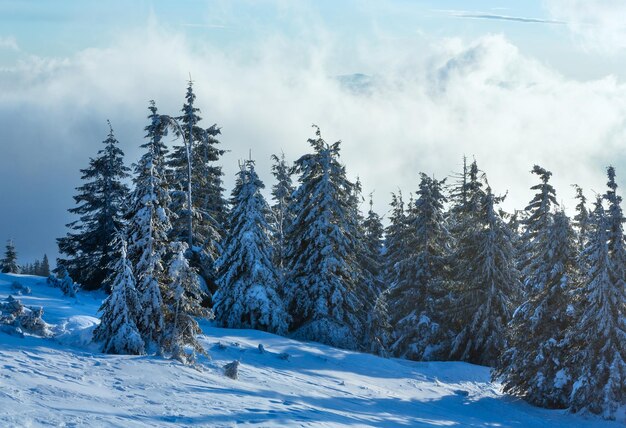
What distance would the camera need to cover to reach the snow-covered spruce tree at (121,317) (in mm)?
18094

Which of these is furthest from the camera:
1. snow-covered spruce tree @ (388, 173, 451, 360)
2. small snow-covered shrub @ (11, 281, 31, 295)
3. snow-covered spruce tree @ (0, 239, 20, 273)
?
snow-covered spruce tree @ (0, 239, 20, 273)

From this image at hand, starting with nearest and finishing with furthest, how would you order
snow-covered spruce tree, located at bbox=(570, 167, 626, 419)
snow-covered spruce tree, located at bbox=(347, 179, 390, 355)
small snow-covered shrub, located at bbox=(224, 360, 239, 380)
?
small snow-covered shrub, located at bbox=(224, 360, 239, 380) → snow-covered spruce tree, located at bbox=(570, 167, 626, 419) → snow-covered spruce tree, located at bbox=(347, 179, 390, 355)

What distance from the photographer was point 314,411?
1612 centimetres

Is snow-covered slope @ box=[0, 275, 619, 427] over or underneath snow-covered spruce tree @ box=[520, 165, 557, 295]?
underneath

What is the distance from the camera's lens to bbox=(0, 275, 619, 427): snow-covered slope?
1278 centimetres

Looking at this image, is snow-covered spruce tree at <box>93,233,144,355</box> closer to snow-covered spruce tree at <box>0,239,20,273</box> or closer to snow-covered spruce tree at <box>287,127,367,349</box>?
snow-covered spruce tree at <box>287,127,367,349</box>

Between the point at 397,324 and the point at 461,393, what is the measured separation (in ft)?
38.5

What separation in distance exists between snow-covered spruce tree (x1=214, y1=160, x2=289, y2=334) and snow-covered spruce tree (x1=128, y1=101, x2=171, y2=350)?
32.4 ft

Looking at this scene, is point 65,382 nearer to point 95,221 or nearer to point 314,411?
point 314,411

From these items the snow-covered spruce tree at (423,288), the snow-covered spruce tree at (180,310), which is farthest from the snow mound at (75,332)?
the snow-covered spruce tree at (423,288)

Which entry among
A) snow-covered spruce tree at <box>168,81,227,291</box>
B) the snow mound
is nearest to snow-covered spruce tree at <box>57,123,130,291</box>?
snow-covered spruce tree at <box>168,81,227,291</box>

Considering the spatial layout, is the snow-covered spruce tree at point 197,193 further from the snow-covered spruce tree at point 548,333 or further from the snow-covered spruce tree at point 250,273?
the snow-covered spruce tree at point 548,333

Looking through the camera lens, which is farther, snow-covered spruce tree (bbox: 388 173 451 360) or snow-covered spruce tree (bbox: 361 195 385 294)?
snow-covered spruce tree (bbox: 361 195 385 294)

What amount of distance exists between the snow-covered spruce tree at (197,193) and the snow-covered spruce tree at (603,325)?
20.3 meters
